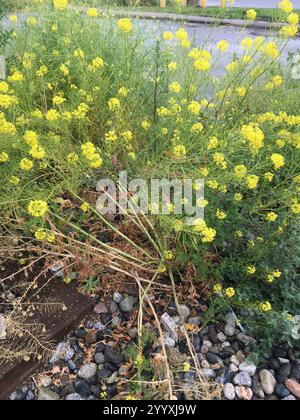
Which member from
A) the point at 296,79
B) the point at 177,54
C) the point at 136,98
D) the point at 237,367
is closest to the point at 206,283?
the point at 237,367

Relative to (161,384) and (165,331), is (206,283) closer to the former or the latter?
(165,331)

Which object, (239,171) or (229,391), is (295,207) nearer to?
(239,171)

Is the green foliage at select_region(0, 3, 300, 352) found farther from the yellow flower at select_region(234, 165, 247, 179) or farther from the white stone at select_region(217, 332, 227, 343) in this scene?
the white stone at select_region(217, 332, 227, 343)

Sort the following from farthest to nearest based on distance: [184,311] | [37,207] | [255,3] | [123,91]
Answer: [255,3]
[123,91]
[184,311]
[37,207]

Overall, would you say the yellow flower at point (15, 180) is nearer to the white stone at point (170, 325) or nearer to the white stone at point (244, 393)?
the white stone at point (170, 325)

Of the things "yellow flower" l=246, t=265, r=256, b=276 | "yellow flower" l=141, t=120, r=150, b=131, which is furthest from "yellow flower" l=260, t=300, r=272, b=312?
"yellow flower" l=141, t=120, r=150, b=131

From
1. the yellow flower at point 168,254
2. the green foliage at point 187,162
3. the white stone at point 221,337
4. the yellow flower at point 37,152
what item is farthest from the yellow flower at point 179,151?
the white stone at point 221,337

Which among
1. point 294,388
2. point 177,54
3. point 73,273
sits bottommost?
point 294,388

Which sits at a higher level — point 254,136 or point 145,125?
point 254,136

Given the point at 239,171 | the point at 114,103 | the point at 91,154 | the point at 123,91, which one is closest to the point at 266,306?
the point at 239,171

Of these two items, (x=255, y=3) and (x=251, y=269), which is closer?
(x=251, y=269)

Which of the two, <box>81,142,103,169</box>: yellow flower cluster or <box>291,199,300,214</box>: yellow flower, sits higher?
<box>81,142,103,169</box>: yellow flower cluster

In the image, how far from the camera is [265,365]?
2135 millimetres
